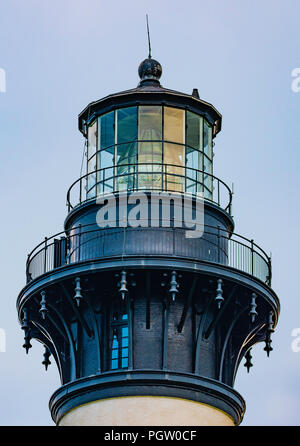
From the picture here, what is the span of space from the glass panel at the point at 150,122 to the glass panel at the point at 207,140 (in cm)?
172

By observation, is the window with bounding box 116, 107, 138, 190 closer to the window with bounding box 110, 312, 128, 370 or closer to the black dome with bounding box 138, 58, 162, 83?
the black dome with bounding box 138, 58, 162, 83

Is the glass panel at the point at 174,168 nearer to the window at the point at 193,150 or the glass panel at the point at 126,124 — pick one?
the window at the point at 193,150

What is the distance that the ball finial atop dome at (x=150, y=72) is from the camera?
54469mm

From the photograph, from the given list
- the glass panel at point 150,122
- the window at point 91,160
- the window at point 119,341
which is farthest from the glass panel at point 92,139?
the window at point 119,341

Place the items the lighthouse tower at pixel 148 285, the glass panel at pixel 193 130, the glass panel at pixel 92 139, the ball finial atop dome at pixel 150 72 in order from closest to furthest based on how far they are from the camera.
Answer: the lighthouse tower at pixel 148 285, the glass panel at pixel 193 130, the glass panel at pixel 92 139, the ball finial atop dome at pixel 150 72

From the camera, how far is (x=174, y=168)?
52.4m

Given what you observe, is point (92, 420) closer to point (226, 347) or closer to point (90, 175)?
point (226, 347)

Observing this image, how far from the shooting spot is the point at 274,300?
169ft

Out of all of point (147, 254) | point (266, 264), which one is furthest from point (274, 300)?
point (147, 254)

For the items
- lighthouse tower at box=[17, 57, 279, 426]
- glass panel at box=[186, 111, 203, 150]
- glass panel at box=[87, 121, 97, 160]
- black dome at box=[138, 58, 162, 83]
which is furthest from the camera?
black dome at box=[138, 58, 162, 83]

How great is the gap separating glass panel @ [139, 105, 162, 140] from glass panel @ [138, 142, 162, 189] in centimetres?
27

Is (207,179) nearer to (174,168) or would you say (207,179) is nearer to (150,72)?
(174,168)

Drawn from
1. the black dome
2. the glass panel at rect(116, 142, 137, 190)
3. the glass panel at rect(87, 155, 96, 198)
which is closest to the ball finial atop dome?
the black dome

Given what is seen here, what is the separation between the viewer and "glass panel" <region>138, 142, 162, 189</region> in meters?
52.0
